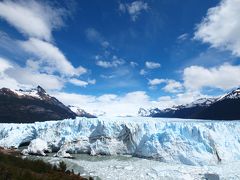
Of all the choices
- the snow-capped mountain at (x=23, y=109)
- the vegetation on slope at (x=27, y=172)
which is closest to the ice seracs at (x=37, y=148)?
the vegetation on slope at (x=27, y=172)

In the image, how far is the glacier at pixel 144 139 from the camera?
74.3 feet

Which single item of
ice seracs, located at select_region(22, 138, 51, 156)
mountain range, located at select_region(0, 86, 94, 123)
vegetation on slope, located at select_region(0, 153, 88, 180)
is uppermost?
mountain range, located at select_region(0, 86, 94, 123)

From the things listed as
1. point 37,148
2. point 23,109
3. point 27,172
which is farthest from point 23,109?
point 27,172

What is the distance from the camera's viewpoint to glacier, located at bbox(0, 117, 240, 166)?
22.6 m

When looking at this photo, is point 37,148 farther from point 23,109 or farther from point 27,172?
point 23,109

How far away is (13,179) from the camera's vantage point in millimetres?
10711

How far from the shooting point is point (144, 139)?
25391 mm

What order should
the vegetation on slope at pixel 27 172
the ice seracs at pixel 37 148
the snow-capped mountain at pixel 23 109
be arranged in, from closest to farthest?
the vegetation on slope at pixel 27 172 < the ice seracs at pixel 37 148 < the snow-capped mountain at pixel 23 109

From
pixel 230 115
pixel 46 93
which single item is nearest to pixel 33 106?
pixel 46 93

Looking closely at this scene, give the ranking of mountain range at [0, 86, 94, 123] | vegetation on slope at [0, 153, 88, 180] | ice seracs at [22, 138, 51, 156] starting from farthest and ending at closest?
mountain range at [0, 86, 94, 123], ice seracs at [22, 138, 51, 156], vegetation on slope at [0, 153, 88, 180]

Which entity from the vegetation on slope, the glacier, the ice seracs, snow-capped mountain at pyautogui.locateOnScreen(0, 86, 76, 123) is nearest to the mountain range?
snow-capped mountain at pyautogui.locateOnScreen(0, 86, 76, 123)

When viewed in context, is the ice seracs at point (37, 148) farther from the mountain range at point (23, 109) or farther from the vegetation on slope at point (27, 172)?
the mountain range at point (23, 109)

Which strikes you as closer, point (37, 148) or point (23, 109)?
point (37, 148)

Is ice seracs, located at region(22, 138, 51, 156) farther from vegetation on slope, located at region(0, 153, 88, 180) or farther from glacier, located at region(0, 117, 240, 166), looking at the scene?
vegetation on slope, located at region(0, 153, 88, 180)
